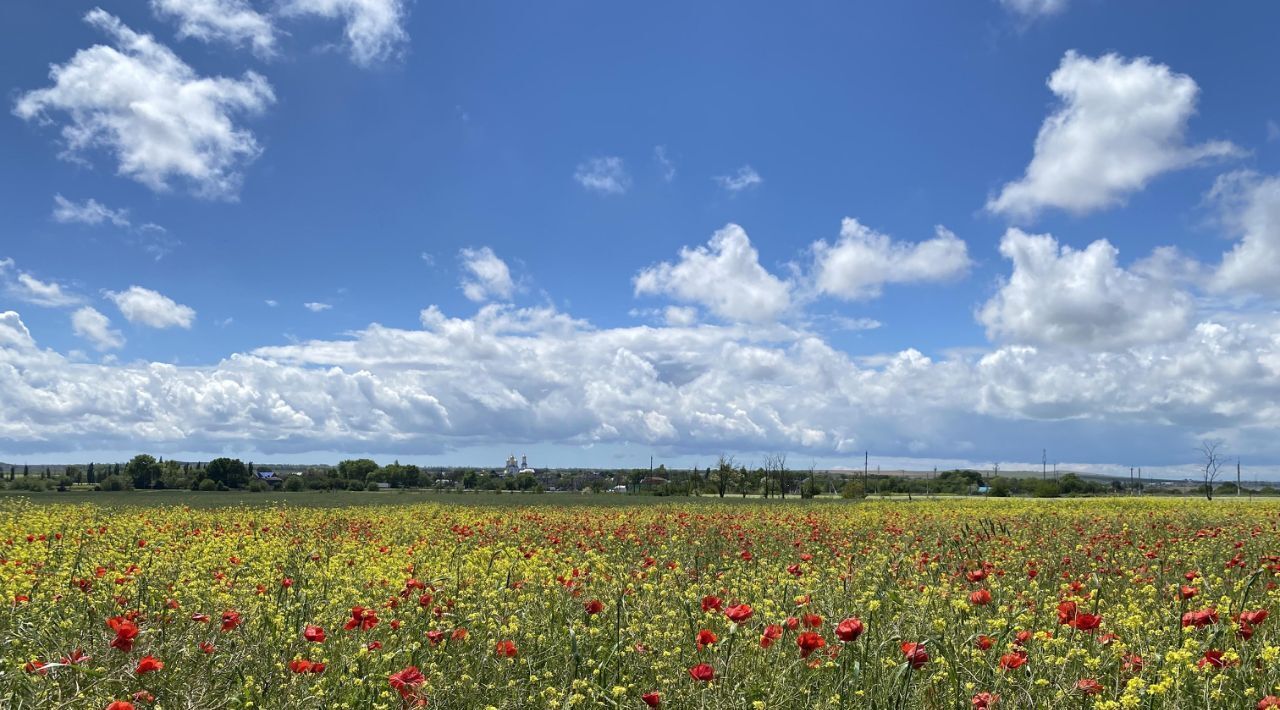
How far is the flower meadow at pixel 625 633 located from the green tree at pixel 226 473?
307 ft

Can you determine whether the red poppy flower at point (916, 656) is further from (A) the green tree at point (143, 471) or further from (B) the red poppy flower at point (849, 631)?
(A) the green tree at point (143, 471)

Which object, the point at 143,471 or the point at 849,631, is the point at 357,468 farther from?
the point at 849,631

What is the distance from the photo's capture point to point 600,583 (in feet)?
27.7

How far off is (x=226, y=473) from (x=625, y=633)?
104639 mm

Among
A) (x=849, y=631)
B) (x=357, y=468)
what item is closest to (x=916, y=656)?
(x=849, y=631)

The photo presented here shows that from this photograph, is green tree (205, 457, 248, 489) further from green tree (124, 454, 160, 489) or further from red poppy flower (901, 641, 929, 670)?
red poppy flower (901, 641, 929, 670)

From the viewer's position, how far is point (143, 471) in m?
98.0

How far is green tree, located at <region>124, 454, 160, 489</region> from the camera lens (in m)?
91.9

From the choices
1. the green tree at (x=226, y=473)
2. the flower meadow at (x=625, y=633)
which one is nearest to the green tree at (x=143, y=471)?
the green tree at (x=226, y=473)

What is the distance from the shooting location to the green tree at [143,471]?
91938mm

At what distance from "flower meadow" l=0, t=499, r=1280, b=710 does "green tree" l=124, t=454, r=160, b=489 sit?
95.8 meters

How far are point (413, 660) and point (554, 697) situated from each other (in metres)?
1.39

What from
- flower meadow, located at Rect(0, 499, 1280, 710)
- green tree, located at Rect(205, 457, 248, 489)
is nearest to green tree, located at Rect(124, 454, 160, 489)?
green tree, located at Rect(205, 457, 248, 489)

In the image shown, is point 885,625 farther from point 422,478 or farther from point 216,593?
point 422,478
